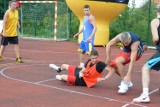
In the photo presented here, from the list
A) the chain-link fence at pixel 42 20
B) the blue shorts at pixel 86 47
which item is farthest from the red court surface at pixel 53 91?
the chain-link fence at pixel 42 20

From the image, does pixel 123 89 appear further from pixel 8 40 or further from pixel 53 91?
pixel 8 40

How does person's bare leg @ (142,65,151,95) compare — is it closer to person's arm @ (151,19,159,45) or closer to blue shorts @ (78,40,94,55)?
person's arm @ (151,19,159,45)

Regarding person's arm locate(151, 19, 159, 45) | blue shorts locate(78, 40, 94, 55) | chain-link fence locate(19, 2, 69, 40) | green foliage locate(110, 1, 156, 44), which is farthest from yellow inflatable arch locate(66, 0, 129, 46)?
person's arm locate(151, 19, 159, 45)

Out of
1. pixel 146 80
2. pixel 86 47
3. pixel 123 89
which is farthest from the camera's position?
pixel 86 47

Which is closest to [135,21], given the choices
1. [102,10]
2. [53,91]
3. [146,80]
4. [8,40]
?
[102,10]

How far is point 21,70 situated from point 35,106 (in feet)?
11.8

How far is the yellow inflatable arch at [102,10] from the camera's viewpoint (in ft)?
54.2

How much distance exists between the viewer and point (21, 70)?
9594 millimetres

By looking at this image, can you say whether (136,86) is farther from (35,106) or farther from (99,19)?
(99,19)

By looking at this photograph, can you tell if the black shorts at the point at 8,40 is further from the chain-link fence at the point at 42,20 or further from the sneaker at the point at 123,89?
the chain-link fence at the point at 42,20

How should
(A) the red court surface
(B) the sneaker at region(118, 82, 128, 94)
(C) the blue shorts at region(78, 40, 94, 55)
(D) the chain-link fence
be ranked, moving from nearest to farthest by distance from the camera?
(A) the red court surface → (B) the sneaker at region(118, 82, 128, 94) → (C) the blue shorts at region(78, 40, 94, 55) → (D) the chain-link fence

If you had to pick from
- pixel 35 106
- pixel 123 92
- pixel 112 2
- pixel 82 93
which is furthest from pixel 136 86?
pixel 112 2

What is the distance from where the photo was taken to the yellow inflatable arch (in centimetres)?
1652

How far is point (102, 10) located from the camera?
16.6 m
